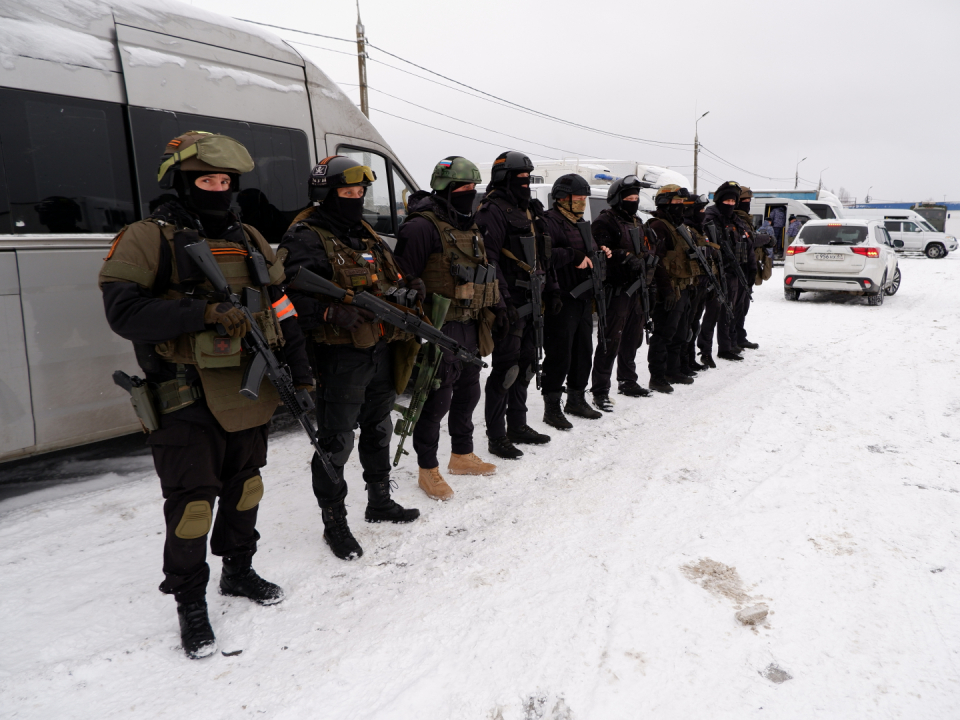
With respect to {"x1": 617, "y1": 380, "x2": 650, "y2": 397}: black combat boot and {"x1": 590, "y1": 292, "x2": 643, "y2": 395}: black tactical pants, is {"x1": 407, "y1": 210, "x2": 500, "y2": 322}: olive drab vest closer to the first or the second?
{"x1": 590, "y1": 292, "x2": 643, "y2": 395}: black tactical pants

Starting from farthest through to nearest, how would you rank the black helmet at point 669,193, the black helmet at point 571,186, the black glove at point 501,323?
the black helmet at point 669,193 → the black helmet at point 571,186 → the black glove at point 501,323

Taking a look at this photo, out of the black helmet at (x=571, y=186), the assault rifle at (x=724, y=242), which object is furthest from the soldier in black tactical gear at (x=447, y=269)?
the assault rifle at (x=724, y=242)

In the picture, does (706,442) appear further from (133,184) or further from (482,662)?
(133,184)

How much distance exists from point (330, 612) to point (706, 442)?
124 inches

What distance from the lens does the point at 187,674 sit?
85.4 inches

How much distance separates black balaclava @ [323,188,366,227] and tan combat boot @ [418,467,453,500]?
1625mm

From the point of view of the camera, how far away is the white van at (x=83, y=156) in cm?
314

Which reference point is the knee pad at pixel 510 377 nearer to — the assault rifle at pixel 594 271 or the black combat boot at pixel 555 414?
the black combat boot at pixel 555 414

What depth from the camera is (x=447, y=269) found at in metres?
3.54

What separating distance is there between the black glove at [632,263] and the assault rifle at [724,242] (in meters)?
2.00

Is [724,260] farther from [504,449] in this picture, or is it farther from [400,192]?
[504,449]

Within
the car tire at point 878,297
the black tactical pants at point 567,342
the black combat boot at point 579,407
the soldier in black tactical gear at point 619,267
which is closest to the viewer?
the black tactical pants at point 567,342

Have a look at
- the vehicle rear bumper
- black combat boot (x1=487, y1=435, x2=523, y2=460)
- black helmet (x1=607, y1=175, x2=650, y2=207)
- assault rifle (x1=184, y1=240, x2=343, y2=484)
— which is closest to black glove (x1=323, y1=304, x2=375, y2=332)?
assault rifle (x1=184, y1=240, x2=343, y2=484)

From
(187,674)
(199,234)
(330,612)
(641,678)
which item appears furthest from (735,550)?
(199,234)
